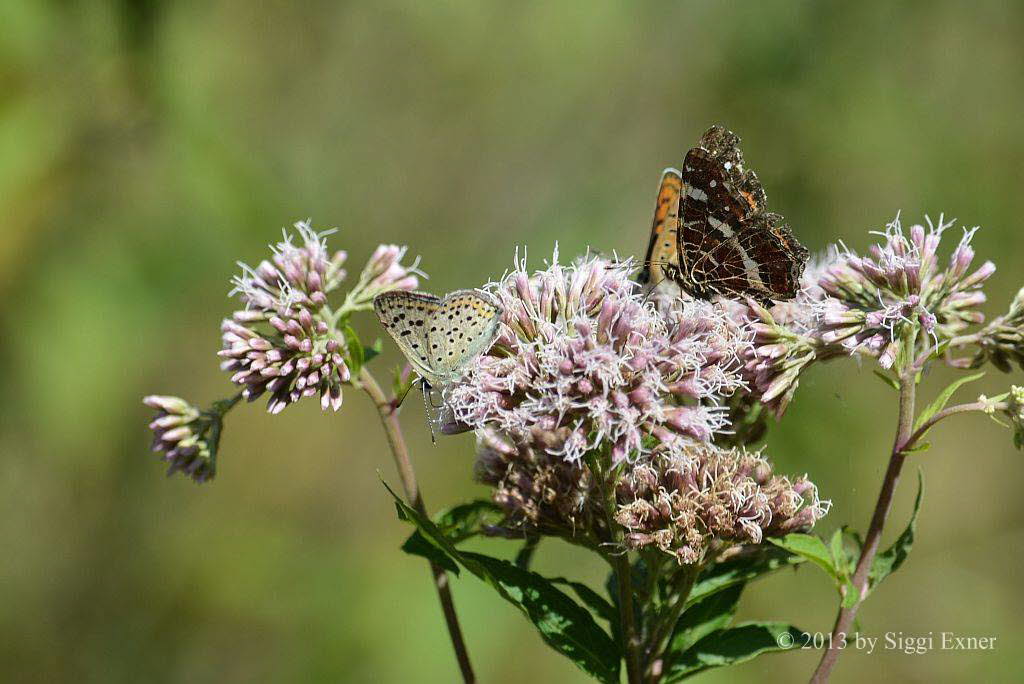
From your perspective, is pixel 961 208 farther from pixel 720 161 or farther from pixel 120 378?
pixel 120 378

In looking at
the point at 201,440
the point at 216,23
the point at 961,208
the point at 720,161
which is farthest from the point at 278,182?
the point at 961,208

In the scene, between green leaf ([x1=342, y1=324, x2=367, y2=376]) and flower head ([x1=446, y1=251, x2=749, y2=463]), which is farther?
green leaf ([x1=342, y1=324, x2=367, y2=376])

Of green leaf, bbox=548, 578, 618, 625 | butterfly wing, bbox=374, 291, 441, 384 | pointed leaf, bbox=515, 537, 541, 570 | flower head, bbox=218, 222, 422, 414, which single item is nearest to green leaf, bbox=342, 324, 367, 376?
flower head, bbox=218, 222, 422, 414

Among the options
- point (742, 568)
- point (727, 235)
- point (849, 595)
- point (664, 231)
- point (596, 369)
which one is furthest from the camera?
point (664, 231)

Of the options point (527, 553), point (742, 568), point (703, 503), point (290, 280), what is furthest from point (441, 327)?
point (742, 568)

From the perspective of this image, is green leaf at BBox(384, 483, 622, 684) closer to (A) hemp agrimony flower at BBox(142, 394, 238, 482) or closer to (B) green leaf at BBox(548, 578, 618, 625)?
(B) green leaf at BBox(548, 578, 618, 625)

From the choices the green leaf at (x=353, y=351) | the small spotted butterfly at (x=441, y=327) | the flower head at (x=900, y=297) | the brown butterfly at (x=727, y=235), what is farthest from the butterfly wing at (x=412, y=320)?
the flower head at (x=900, y=297)

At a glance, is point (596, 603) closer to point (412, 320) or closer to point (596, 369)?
point (596, 369)
